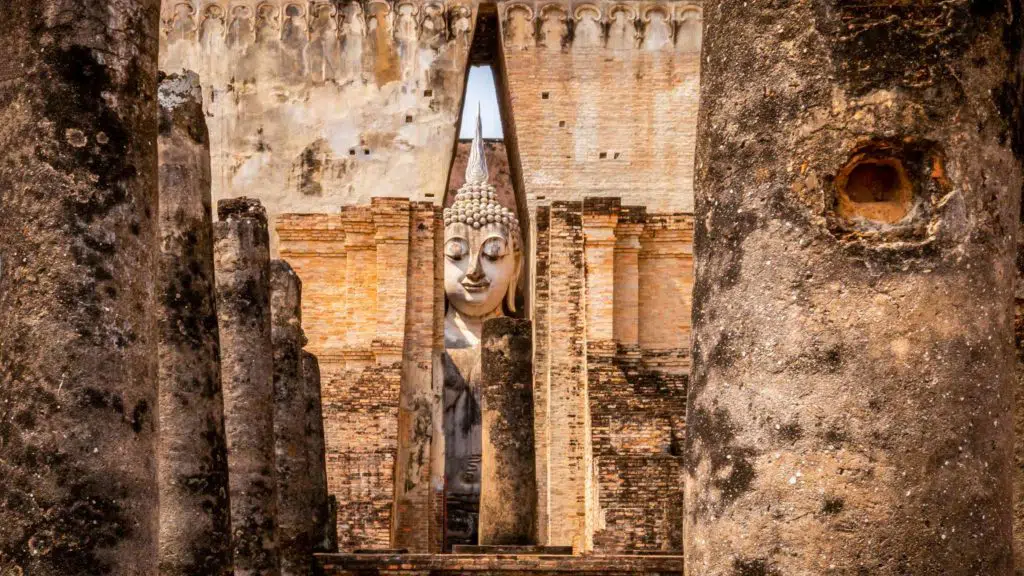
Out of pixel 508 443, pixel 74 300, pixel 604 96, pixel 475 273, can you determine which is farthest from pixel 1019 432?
pixel 604 96

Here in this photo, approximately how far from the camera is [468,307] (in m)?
22.7

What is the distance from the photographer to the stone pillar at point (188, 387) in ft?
25.0

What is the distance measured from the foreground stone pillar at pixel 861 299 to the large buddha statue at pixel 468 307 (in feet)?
56.6

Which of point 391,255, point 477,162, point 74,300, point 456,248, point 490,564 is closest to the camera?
point 74,300

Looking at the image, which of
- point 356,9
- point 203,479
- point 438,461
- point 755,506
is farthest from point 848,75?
point 356,9

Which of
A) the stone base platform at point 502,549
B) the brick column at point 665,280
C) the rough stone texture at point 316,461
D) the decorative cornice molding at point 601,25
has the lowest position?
the stone base platform at point 502,549

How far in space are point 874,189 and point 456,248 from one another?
18.6 metres

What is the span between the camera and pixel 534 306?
19.9 meters

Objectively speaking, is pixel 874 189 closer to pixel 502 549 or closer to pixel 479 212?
pixel 502 549

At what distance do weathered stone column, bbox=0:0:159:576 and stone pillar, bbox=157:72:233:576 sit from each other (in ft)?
8.74

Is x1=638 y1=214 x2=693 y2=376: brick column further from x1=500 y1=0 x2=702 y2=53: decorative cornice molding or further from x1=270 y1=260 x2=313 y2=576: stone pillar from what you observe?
x1=270 y1=260 x2=313 y2=576: stone pillar

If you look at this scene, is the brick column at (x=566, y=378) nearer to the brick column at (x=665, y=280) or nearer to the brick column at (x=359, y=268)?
the brick column at (x=665, y=280)

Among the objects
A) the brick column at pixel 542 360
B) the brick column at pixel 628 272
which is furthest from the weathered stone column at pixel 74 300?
the brick column at pixel 628 272

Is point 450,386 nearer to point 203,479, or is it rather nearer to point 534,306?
point 534,306
